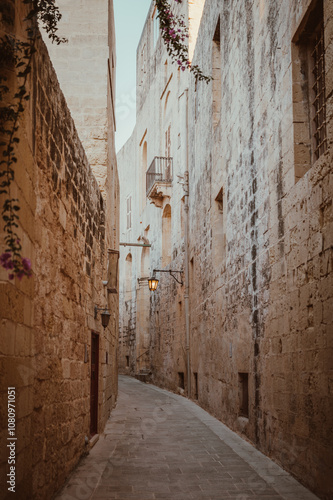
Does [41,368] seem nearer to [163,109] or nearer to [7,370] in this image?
[7,370]

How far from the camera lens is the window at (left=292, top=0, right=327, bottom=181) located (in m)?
5.28

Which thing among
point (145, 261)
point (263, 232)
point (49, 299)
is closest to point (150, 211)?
point (145, 261)

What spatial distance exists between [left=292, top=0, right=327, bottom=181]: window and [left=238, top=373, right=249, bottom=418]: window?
356 cm

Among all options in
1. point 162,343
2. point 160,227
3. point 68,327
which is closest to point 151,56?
point 160,227

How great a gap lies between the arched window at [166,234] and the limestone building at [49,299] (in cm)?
1066

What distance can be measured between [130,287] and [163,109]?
30.4ft

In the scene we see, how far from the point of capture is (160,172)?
18.6 meters

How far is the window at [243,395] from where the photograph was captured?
306 inches

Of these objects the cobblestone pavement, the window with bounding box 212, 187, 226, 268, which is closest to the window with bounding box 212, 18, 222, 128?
the window with bounding box 212, 187, 226, 268

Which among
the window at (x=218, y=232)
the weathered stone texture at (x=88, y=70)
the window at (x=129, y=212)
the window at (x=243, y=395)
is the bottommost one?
the window at (x=243, y=395)

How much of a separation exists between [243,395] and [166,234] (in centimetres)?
1119

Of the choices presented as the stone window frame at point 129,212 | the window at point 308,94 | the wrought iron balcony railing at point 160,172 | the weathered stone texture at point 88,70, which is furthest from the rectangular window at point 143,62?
the window at point 308,94

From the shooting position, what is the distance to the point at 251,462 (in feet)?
19.4

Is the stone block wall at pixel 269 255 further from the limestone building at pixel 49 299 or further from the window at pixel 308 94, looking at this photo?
the limestone building at pixel 49 299
